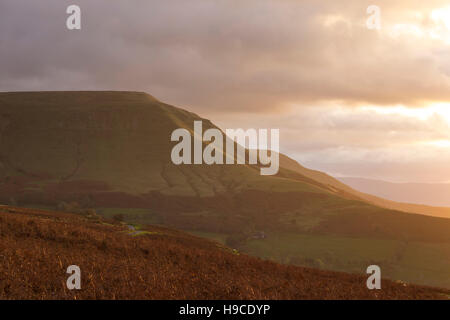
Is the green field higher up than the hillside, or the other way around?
the hillside

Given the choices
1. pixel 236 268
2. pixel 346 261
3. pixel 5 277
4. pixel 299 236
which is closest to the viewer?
pixel 5 277

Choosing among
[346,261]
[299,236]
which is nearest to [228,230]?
[299,236]

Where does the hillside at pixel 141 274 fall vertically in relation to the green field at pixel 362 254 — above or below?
above

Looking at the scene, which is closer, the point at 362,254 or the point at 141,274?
the point at 141,274

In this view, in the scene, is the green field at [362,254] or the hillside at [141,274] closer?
the hillside at [141,274]

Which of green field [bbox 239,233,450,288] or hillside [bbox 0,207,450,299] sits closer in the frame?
hillside [bbox 0,207,450,299]

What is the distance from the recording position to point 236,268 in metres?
22.0

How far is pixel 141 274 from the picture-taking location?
17.2 metres

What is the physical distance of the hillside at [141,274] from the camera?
14539 millimetres

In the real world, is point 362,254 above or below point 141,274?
below

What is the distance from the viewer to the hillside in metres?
14.5

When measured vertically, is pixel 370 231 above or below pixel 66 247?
below
